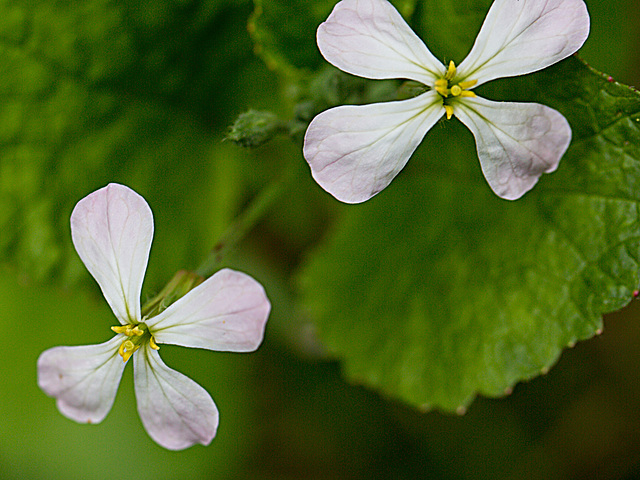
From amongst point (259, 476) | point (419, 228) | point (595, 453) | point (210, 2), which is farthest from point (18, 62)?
point (595, 453)

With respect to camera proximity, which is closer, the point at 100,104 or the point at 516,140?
the point at 516,140

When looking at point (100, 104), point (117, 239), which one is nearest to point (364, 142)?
point (117, 239)

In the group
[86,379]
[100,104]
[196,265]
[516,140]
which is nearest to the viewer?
[516,140]

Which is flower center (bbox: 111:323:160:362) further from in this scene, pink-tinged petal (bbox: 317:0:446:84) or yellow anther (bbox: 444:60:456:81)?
yellow anther (bbox: 444:60:456:81)

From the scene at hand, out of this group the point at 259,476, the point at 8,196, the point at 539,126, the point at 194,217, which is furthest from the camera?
the point at 259,476

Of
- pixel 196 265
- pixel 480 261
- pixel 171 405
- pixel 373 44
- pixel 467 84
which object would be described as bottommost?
pixel 480 261

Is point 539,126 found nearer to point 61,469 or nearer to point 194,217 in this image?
point 194,217

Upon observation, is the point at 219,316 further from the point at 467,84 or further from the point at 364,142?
the point at 467,84
